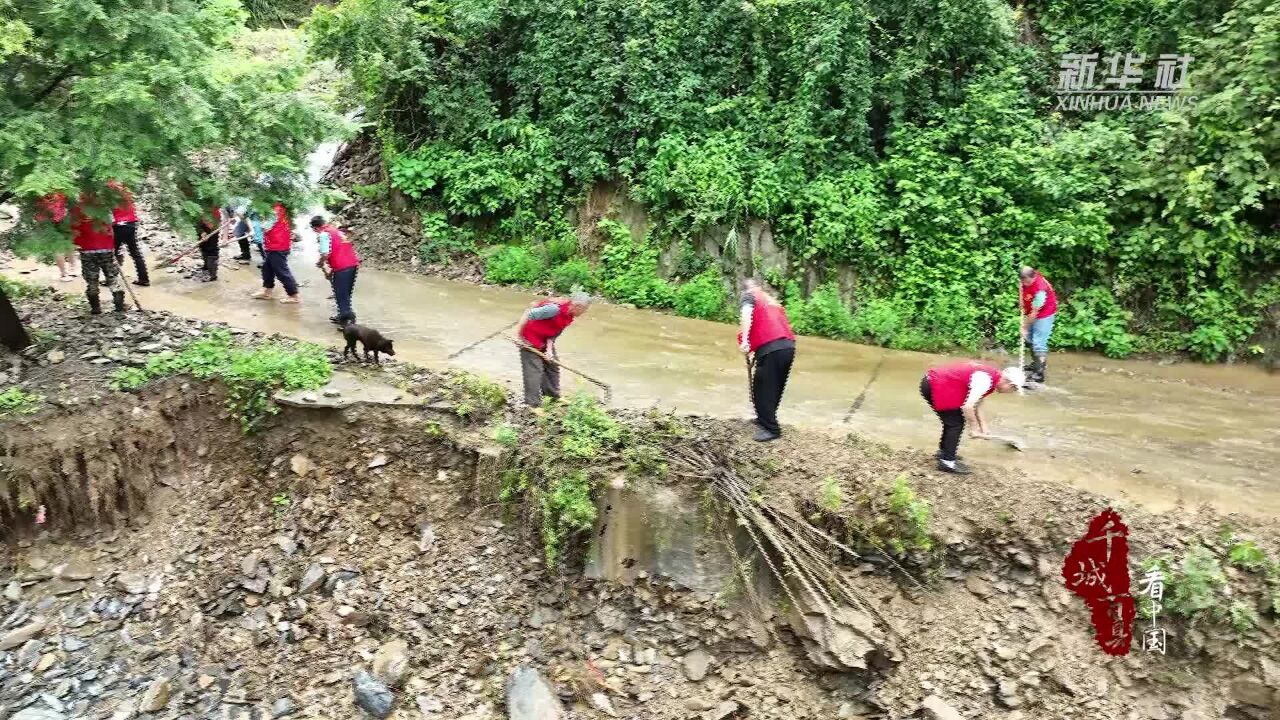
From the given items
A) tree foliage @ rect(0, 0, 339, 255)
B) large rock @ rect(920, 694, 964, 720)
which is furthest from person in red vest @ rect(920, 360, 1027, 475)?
tree foliage @ rect(0, 0, 339, 255)

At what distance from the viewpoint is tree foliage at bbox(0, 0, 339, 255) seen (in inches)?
250

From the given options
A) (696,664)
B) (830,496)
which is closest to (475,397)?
(696,664)

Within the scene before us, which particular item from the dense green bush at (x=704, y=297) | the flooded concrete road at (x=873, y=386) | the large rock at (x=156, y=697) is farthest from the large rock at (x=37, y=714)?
the dense green bush at (x=704, y=297)

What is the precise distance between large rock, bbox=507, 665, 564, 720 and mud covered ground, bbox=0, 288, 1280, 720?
23 millimetres

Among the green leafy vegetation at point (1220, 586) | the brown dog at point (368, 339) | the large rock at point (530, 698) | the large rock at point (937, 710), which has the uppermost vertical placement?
the brown dog at point (368, 339)

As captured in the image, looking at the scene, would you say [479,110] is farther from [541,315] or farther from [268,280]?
[541,315]

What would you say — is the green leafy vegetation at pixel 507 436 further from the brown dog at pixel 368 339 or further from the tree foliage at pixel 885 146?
the tree foliage at pixel 885 146

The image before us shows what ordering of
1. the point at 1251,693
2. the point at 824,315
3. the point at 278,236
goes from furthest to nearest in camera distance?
the point at 824,315, the point at 278,236, the point at 1251,693

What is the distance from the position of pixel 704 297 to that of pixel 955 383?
5.14m

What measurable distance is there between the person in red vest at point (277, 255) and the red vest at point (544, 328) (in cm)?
425

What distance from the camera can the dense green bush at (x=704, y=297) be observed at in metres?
11.3

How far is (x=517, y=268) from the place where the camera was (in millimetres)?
12258

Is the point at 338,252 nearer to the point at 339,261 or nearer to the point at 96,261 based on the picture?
the point at 339,261

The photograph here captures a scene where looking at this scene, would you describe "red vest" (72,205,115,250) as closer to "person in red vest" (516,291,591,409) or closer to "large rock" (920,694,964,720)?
"person in red vest" (516,291,591,409)
